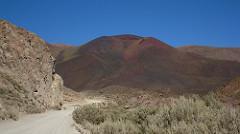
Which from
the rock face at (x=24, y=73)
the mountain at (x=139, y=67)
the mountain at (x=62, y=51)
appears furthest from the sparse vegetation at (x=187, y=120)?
the mountain at (x=62, y=51)

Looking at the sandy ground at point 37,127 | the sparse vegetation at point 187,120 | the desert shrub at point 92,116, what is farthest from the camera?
the desert shrub at point 92,116

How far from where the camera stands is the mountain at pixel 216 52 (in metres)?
131

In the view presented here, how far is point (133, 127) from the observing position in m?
8.39

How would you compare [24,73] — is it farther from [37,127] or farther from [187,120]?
[187,120]

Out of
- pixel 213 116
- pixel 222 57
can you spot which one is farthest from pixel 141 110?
pixel 222 57

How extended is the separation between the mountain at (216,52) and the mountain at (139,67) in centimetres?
1720

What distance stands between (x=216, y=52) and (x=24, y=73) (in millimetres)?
121436

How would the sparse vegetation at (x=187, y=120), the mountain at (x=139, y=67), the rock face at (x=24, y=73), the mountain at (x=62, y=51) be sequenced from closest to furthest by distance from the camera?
the sparse vegetation at (x=187, y=120) → the rock face at (x=24, y=73) → the mountain at (x=139, y=67) → the mountain at (x=62, y=51)

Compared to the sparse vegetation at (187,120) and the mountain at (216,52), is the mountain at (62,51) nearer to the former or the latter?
the mountain at (216,52)

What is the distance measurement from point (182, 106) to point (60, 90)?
26.2 meters

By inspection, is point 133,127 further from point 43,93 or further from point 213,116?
point 43,93

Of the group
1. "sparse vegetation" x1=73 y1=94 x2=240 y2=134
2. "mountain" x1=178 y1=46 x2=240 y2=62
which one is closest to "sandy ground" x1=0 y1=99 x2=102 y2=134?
"sparse vegetation" x1=73 y1=94 x2=240 y2=134

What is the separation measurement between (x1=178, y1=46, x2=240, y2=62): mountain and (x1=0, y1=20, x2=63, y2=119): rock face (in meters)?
109

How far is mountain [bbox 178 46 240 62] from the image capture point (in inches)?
5157
